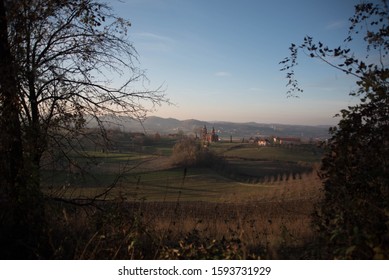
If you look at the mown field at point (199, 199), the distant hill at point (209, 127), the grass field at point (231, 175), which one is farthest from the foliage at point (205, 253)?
the grass field at point (231, 175)

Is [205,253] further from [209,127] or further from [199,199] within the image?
[209,127]

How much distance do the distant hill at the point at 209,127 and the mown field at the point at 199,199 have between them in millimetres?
580

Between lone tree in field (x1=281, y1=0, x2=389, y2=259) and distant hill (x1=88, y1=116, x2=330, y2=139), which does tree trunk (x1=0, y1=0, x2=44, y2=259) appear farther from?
lone tree in field (x1=281, y1=0, x2=389, y2=259)

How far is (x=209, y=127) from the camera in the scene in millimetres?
117250

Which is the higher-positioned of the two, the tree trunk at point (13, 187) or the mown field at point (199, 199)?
the tree trunk at point (13, 187)

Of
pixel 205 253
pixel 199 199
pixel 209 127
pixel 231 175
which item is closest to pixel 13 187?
pixel 205 253

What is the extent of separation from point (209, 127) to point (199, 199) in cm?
8128

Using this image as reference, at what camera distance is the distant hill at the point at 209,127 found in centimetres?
637

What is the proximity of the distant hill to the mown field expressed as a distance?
22.8 inches

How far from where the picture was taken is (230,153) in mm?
72438

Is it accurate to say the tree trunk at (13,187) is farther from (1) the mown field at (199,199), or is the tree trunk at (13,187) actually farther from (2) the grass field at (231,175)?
(2) the grass field at (231,175)

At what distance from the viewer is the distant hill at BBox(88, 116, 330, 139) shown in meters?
6.37
